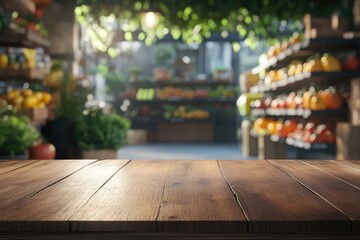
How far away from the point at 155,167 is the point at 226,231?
88 centimetres

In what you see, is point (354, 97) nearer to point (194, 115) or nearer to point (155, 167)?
point (155, 167)

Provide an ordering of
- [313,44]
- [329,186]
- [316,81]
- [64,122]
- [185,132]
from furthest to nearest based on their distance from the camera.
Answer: [185,132] → [316,81] → [64,122] → [313,44] → [329,186]

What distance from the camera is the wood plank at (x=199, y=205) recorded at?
3.55ft

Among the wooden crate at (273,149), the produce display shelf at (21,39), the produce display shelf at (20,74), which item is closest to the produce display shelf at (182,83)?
the wooden crate at (273,149)

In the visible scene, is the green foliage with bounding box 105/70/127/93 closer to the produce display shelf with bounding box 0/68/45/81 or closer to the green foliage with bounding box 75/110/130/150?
the green foliage with bounding box 75/110/130/150

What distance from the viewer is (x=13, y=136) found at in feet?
14.2

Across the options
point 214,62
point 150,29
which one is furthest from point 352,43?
point 214,62

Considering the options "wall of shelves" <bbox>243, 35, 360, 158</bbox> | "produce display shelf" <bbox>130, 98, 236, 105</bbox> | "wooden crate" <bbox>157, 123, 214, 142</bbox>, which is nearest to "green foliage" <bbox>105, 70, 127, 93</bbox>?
"produce display shelf" <bbox>130, 98, 236, 105</bbox>

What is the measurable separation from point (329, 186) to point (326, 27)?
15.9 ft

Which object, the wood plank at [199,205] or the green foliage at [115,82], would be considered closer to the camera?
the wood plank at [199,205]

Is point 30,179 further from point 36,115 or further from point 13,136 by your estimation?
point 36,115

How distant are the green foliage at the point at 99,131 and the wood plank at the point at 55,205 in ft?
14.1

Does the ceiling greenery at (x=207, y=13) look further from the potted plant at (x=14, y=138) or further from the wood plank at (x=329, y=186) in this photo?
the wood plank at (x=329, y=186)

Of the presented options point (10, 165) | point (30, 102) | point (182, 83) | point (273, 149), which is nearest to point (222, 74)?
point (182, 83)
